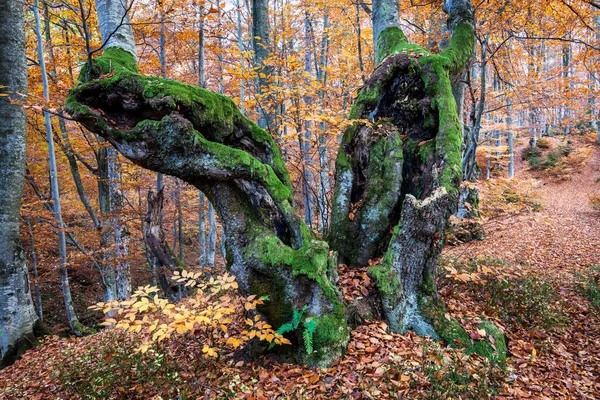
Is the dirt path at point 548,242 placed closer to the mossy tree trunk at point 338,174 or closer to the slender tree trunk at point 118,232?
the mossy tree trunk at point 338,174

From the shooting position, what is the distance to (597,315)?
4711 millimetres

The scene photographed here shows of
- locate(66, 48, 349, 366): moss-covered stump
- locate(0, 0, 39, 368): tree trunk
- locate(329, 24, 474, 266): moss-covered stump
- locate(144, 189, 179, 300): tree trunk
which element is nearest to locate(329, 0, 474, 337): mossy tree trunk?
locate(329, 24, 474, 266): moss-covered stump

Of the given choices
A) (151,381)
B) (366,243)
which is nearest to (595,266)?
(366,243)

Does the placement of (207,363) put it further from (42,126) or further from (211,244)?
(42,126)

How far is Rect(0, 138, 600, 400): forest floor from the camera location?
2.79 meters

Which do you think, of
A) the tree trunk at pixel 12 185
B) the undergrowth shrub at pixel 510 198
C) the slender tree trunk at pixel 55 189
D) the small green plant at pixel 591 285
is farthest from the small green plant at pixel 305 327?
the undergrowth shrub at pixel 510 198

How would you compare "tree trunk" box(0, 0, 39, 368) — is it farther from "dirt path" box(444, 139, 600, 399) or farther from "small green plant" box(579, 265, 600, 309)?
"small green plant" box(579, 265, 600, 309)

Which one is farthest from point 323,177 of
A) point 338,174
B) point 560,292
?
point 560,292

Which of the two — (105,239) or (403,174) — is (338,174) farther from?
(105,239)

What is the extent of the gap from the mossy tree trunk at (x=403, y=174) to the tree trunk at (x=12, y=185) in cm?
585

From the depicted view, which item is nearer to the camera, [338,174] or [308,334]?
[308,334]

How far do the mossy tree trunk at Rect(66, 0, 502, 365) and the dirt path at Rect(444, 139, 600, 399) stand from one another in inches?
38.7

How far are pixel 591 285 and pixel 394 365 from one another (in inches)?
198

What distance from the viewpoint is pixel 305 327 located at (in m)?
3.02
